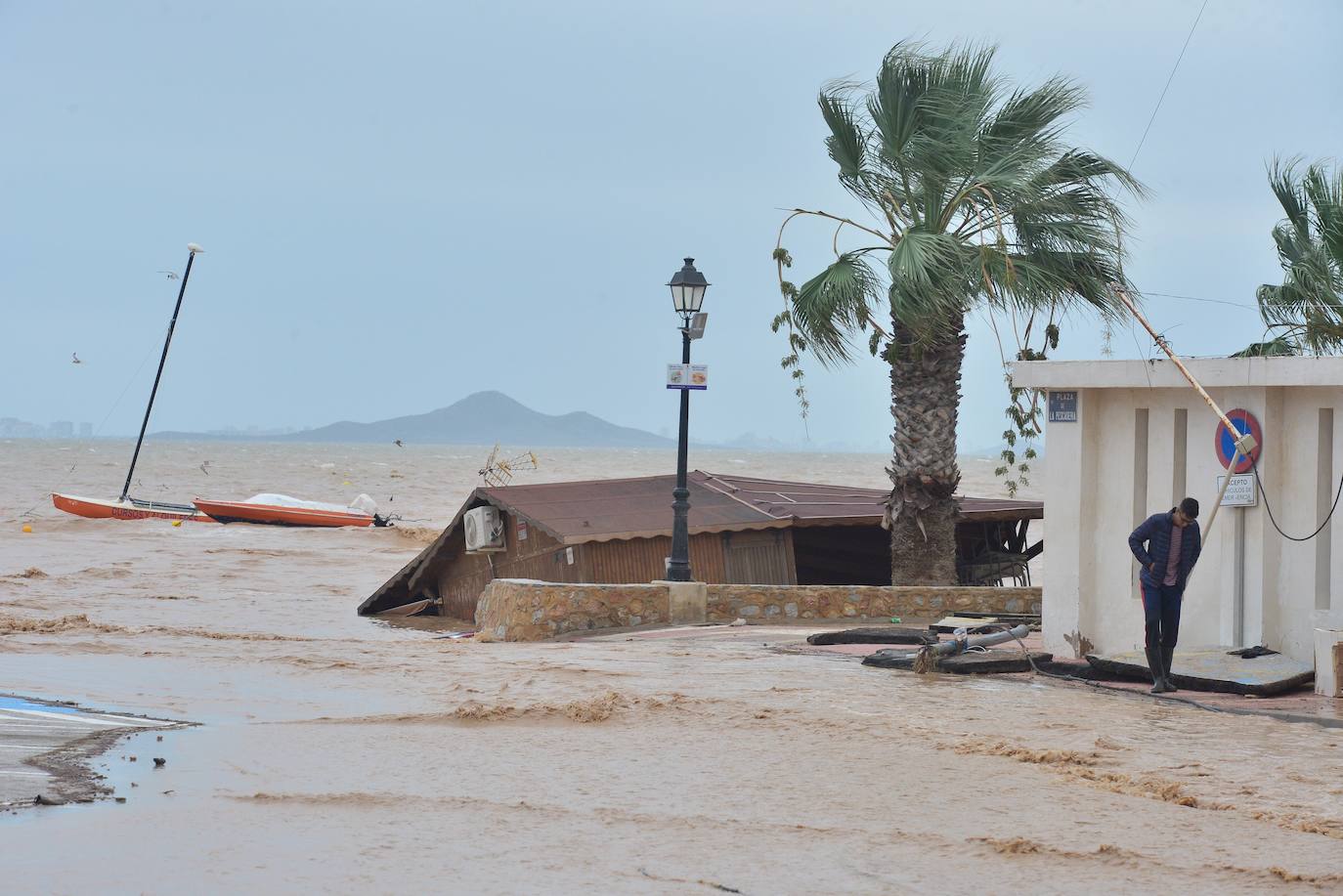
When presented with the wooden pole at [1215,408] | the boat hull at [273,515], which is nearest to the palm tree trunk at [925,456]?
the wooden pole at [1215,408]

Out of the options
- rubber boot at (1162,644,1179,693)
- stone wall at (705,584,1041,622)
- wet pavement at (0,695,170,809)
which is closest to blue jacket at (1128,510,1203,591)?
rubber boot at (1162,644,1179,693)

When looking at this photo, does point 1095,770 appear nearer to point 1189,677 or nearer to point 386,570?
point 1189,677

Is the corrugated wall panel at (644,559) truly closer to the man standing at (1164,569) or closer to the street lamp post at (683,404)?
the street lamp post at (683,404)

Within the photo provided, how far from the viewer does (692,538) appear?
63.6ft

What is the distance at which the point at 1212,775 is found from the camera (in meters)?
7.59

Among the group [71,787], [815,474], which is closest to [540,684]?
[71,787]

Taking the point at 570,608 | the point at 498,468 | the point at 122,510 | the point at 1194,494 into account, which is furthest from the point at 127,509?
the point at 1194,494

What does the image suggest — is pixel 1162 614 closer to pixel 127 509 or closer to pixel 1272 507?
pixel 1272 507

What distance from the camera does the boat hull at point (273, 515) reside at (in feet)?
151

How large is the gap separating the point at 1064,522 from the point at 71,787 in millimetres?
8223

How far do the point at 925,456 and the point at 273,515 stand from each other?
108 feet

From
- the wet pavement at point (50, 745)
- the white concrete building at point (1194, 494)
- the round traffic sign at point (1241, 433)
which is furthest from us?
the round traffic sign at point (1241, 433)

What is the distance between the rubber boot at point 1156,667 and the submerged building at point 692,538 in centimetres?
925

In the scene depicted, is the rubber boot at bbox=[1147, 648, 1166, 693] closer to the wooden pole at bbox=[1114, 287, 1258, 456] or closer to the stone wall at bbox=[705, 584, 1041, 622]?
the wooden pole at bbox=[1114, 287, 1258, 456]
